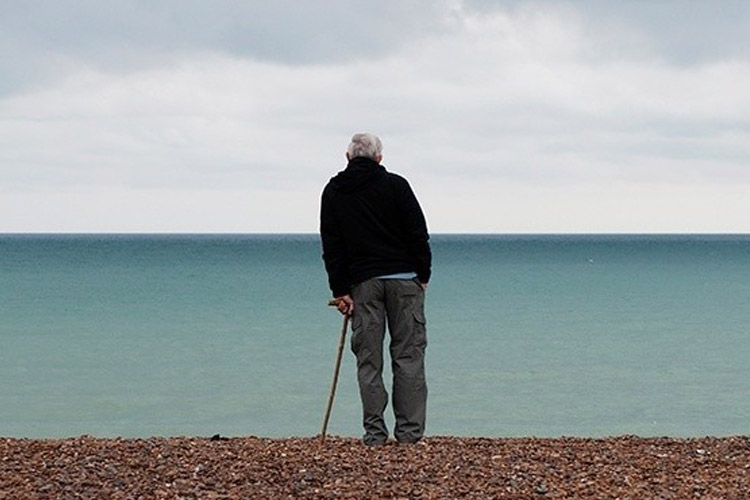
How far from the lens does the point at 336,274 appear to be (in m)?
8.92

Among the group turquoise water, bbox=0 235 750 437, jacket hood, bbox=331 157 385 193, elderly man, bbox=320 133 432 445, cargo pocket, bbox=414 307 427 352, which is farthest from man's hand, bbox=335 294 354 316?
turquoise water, bbox=0 235 750 437

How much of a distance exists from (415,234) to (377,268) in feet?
1.13

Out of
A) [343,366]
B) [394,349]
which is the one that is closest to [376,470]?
[394,349]

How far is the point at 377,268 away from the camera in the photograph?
8.84 m

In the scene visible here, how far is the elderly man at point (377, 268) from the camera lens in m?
8.86

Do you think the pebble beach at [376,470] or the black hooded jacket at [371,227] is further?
the black hooded jacket at [371,227]

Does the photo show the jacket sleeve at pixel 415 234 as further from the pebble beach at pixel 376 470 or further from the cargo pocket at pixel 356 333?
the pebble beach at pixel 376 470

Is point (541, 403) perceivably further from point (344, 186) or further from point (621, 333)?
point (621, 333)

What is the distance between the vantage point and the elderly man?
886 cm

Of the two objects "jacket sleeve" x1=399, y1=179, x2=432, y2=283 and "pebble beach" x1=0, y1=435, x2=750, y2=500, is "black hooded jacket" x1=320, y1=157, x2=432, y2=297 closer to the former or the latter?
"jacket sleeve" x1=399, y1=179, x2=432, y2=283

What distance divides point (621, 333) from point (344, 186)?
2759 centimetres

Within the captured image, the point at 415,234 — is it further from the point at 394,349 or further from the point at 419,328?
the point at 394,349

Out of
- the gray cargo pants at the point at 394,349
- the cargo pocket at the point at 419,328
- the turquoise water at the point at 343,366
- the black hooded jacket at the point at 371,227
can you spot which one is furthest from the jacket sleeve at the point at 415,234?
the turquoise water at the point at 343,366

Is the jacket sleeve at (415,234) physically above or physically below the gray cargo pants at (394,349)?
above
